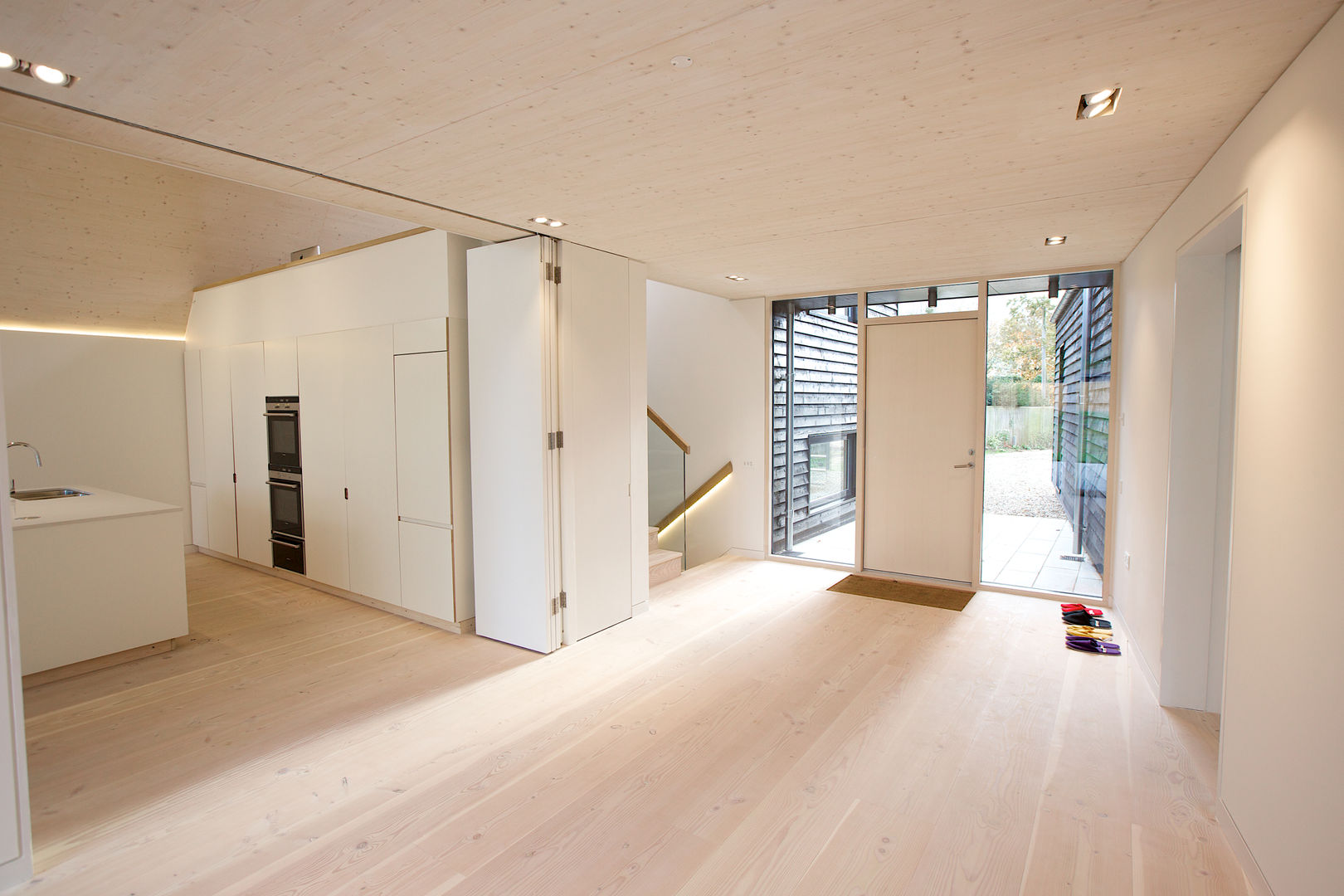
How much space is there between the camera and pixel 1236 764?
2.15 metres

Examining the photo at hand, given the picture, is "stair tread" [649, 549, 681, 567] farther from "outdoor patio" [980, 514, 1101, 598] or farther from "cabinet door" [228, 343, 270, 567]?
"cabinet door" [228, 343, 270, 567]

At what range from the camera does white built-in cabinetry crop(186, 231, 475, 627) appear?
4.11 m

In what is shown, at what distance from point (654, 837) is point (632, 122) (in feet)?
7.77

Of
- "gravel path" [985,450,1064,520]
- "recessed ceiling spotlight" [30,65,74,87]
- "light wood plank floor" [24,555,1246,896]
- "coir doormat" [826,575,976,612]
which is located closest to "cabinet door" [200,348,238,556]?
"light wood plank floor" [24,555,1246,896]

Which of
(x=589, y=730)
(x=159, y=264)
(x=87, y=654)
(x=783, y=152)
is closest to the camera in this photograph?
(x=783, y=152)

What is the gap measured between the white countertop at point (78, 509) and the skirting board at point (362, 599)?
50.1 inches

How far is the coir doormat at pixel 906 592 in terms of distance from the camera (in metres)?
4.78

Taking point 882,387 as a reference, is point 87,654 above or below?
below

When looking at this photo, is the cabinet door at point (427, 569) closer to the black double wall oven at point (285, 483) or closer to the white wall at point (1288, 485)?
the black double wall oven at point (285, 483)

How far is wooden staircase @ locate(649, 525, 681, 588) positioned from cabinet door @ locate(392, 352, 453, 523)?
1.84m

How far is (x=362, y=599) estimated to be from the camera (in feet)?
15.6

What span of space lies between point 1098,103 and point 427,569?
13.3ft

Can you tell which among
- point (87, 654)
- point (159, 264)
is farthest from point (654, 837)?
point (159, 264)

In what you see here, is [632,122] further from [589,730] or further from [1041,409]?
[1041,409]
